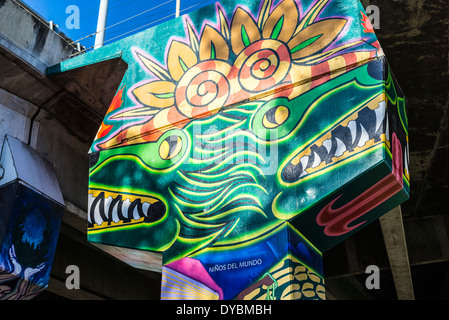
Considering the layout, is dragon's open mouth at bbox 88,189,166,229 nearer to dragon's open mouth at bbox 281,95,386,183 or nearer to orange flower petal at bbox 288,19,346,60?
dragon's open mouth at bbox 281,95,386,183

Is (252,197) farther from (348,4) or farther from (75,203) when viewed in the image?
(75,203)

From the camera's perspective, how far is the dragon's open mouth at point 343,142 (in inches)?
304

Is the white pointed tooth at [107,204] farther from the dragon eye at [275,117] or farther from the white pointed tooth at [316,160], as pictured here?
the white pointed tooth at [316,160]

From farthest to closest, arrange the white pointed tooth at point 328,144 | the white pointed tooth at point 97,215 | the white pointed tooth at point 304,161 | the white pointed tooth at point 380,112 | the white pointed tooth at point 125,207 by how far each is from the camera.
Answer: the white pointed tooth at point 97,215 → the white pointed tooth at point 125,207 → the white pointed tooth at point 304,161 → the white pointed tooth at point 328,144 → the white pointed tooth at point 380,112

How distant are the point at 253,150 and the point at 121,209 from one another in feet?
7.73

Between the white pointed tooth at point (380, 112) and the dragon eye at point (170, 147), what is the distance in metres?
3.10

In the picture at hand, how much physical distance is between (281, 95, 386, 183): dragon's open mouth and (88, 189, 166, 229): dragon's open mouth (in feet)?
7.05

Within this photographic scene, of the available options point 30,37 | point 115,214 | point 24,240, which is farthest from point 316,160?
point 30,37

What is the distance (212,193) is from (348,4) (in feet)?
11.2

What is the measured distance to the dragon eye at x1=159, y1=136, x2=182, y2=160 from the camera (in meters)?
9.21

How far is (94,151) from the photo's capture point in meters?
10.1

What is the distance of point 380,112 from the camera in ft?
25.3

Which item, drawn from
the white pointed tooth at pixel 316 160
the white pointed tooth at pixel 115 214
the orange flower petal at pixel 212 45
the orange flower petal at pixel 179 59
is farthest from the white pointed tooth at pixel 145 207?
the white pointed tooth at pixel 316 160

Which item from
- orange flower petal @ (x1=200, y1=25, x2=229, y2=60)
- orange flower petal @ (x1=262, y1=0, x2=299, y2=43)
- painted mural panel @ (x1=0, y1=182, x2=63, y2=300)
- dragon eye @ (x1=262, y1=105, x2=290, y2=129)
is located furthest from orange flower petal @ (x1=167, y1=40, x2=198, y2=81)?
painted mural panel @ (x1=0, y1=182, x2=63, y2=300)
